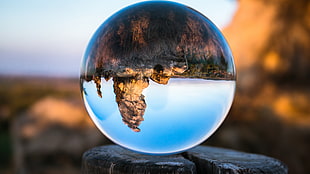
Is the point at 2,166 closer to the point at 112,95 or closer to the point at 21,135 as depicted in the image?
the point at 21,135

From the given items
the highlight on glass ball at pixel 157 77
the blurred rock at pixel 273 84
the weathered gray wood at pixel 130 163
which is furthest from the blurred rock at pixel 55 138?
the highlight on glass ball at pixel 157 77

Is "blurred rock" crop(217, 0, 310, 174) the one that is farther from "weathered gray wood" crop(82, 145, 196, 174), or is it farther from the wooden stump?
"weathered gray wood" crop(82, 145, 196, 174)

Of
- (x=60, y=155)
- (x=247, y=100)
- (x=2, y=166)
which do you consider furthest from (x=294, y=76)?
(x=2, y=166)

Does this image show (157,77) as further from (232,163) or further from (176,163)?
(232,163)

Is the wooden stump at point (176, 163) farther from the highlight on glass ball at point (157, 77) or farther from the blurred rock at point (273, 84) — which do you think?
the blurred rock at point (273, 84)

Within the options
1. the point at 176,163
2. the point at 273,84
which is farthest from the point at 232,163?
the point at 273,84

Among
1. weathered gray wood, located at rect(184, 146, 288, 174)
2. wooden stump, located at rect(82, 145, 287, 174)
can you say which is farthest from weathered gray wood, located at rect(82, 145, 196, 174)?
weathered gray wood, located at rect(184, 146, 288, 174)
